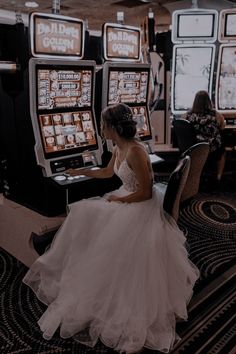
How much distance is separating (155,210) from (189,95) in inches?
134

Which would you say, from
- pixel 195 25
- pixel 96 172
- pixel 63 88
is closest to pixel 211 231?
pixel 96 172

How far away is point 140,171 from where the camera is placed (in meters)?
2.34

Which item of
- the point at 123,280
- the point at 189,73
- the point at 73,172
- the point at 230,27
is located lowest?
the point at 123,280

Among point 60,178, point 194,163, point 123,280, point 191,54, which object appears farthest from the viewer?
point 191,54

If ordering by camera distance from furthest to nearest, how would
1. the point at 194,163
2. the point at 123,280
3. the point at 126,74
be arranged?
the point at 126,74
the point at 194,163
the point at 123,280

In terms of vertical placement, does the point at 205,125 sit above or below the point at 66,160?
above

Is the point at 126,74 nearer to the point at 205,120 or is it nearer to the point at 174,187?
the point at 205,120

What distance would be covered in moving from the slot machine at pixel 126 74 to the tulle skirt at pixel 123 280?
4.54 ft

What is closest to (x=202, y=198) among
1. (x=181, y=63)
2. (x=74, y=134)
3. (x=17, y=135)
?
(x=181, y=63)

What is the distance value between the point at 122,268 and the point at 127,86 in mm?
2126

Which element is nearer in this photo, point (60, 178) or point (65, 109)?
point (60, 178)

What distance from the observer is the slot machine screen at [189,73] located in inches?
207

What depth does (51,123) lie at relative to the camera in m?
3.00

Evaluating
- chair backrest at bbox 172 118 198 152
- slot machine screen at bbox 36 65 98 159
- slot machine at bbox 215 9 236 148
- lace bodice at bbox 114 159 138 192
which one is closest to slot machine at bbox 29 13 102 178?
slot machine screen at bbox 36 65 98 159
